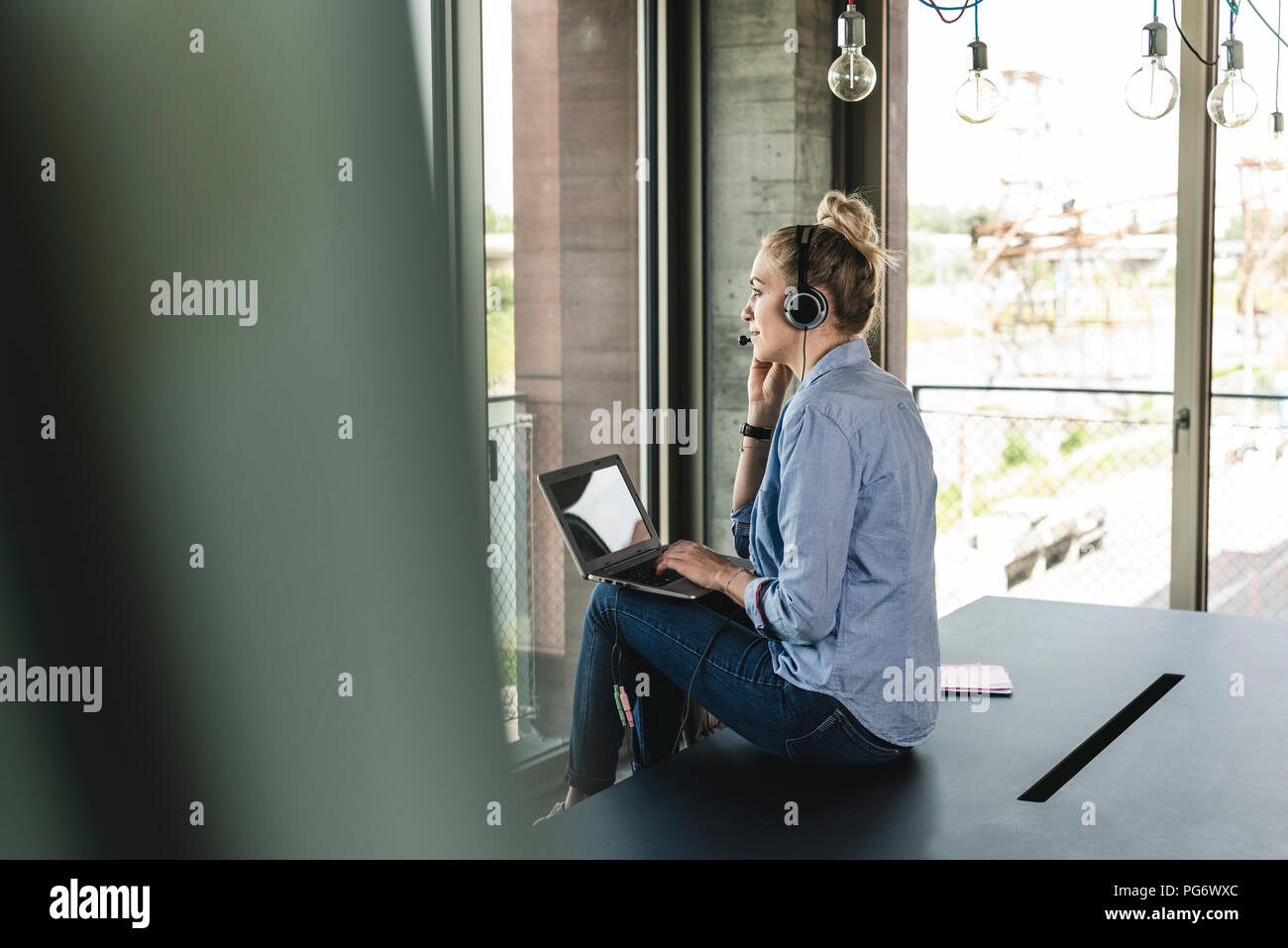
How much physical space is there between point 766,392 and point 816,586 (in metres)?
0.66

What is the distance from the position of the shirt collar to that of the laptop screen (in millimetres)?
484

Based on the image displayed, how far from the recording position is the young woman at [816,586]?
1913 mm

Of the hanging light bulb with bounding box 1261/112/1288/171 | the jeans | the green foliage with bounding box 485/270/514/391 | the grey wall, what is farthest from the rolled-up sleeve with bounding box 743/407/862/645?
the hanging light bulb with bounding box 1261/112/1288/171

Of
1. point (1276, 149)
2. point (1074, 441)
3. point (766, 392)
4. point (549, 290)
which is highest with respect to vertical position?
point (1276, 149)

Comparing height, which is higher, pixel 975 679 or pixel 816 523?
pixel 816 523

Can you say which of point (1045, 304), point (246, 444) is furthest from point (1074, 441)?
point (246, 444)

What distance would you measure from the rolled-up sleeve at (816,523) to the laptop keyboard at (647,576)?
1.06 ft

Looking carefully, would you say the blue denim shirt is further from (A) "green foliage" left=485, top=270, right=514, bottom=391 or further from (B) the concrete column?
(B) the concrete column

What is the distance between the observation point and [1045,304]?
12.7ft

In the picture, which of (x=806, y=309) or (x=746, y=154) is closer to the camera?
(x=806, y=309)

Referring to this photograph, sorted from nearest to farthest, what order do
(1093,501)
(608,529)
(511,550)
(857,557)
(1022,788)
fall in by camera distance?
(1022,788)
(857,557)
(608,529)
(511,550)
(1093,501)

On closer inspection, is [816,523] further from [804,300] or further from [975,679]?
[975,679]

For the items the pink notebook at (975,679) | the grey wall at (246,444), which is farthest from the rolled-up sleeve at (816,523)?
the grey wall at (246,444)
